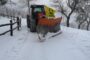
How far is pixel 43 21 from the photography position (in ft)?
48.2

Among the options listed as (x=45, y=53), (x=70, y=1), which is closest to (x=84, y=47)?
(x=45, y=53)

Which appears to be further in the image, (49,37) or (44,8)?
(44,8)

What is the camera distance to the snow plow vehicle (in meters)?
14.6

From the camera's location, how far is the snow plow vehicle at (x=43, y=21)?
14633mm

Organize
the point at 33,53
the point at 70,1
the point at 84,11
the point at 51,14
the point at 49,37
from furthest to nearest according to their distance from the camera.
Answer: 1. the point at 84,11
2. the point at 70,1
3. the point at 51,14
4. the point at 49,37
5. the point at 33,53

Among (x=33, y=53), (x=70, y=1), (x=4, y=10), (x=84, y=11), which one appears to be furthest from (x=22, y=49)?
(x=4, y=10)

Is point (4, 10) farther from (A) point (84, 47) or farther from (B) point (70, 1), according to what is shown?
(A) point (84, 47)

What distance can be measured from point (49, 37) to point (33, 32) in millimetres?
3492

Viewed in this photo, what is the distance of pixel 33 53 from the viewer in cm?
1099

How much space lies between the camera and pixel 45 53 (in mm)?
11023

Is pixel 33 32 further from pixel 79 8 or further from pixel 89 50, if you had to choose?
pixel 79 8

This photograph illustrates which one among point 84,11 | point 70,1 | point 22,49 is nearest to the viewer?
point 22,49

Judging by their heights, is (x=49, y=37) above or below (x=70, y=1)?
below

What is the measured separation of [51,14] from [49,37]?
3503 millimetres
